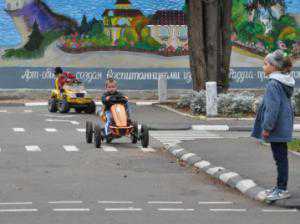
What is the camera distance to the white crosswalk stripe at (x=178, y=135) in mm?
20834

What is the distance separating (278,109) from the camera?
11.4 m

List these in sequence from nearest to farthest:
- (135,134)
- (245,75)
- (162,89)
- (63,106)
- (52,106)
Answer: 1. (135,134)
2. (63,106)
3. (52,106)
4. (162,89)
5. (245,75)

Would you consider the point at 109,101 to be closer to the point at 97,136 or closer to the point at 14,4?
the point at 97,136

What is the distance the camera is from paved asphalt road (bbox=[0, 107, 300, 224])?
34.7 ft

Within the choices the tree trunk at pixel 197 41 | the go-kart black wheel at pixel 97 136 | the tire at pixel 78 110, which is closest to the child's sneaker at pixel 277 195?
the go-kart black wheel at pixel 97 136

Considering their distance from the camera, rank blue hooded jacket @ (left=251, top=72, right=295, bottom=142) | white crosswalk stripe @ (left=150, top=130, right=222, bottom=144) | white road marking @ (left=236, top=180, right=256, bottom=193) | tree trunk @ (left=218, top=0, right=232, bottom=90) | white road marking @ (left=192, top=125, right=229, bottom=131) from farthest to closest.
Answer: tree trunk @ (left=218, top=0, right=232, bottom=90) < white road marking @ (left=192, top=125, right=229, bottom=131) < white crosswalk stripe @ (left=150, top=130, right=222, bottom=144) < white road marking @ (left=236, top=180, right=256, bottom=193) < blue hooded jacket @ (left=251, top=72, right=295, bottom=142)

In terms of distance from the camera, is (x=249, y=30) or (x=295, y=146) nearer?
(x=295, y=146)

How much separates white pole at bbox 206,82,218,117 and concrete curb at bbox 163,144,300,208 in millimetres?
9028

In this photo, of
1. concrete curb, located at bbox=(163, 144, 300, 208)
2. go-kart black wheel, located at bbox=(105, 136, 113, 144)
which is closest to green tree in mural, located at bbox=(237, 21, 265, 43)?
go-kart black wheel, located at bbox=(105, 136, 113, 144)

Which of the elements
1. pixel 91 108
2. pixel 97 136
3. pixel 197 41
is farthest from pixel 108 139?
pixel 197 41

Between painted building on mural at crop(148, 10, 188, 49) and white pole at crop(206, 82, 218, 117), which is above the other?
painted building on mural at crop(148, 10, 188, 49)

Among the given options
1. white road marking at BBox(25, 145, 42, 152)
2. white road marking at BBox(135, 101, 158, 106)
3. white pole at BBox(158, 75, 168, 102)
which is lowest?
white road marking at BBox(135, 101, 158, 106)

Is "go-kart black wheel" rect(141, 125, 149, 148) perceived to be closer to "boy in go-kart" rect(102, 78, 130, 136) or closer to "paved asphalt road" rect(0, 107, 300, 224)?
"paved asphalt road" rect(0, 107, 300, 224)

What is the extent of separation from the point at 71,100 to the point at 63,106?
1.08 feet
